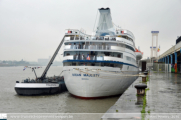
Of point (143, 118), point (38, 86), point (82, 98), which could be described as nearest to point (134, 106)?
point (143, 118)

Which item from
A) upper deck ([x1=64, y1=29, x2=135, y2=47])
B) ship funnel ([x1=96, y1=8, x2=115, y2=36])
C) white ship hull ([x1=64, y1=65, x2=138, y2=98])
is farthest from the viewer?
ship funnel ([x1=96, y1=8, x2=115, y2=36])

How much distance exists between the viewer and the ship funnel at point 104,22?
2961 cm

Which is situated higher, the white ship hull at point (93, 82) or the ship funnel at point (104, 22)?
the ship funnel at point (104, 22)

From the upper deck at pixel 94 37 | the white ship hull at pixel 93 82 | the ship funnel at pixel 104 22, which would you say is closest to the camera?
the white ship hull at pixel 93 82

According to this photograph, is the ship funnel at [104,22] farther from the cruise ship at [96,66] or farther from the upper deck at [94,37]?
the cruise ship at [96,66]

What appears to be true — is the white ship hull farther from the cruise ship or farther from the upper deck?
the upper deck

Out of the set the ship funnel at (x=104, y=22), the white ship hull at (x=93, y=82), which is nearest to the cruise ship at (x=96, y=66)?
the white ship hull at (x=93, y=82)

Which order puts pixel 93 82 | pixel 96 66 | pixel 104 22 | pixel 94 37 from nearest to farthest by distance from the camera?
pixel 93 82 < pixel 96 66 < pixel 94 37 < pixel 104 22

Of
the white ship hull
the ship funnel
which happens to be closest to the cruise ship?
the white ship hull

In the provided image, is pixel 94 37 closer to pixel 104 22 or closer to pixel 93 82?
pixel 104 22

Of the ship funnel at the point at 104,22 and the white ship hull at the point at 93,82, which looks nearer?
the white ship hull at the point at 93,82

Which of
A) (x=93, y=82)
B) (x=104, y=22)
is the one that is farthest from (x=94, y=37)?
(x=93, y=82)

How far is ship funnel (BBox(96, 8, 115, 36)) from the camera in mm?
29609

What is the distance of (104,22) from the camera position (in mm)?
30578
